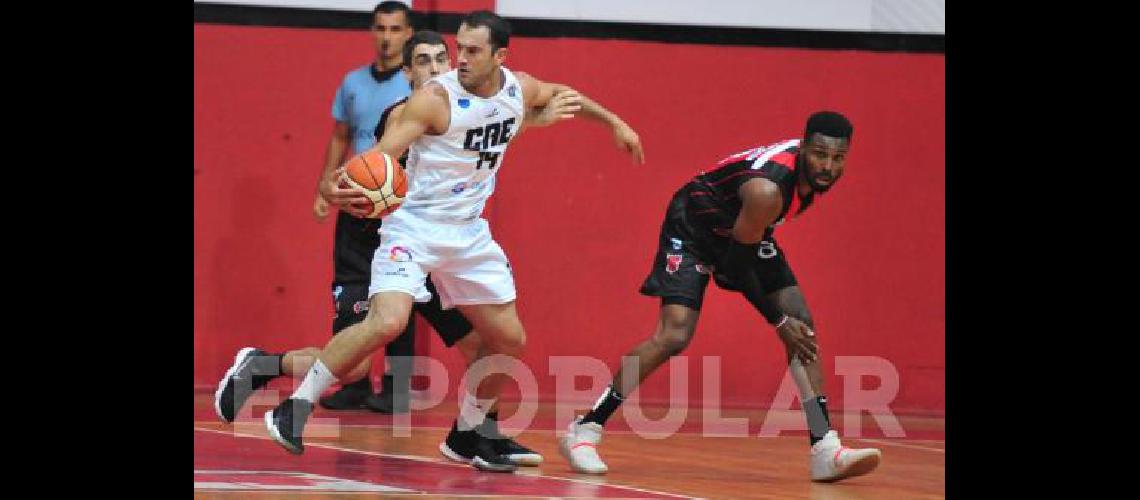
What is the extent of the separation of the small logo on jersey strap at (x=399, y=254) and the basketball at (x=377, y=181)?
1.62 feet

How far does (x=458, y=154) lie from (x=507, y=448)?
4.78 feet

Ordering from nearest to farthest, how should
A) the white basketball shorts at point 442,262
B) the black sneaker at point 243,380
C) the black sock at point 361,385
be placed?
the white basketball shorts at point 442,262
the black sneaker at point 243,380
the black sock at point 361,385

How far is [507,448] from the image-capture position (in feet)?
26.6

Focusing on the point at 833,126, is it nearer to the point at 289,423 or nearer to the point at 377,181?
the point at 377,181

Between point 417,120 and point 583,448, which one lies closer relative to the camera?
point 417,120

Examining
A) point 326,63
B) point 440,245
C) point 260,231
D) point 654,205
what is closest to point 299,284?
point 260,231

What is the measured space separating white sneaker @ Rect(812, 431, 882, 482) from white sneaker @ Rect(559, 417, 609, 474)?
39.4 inches

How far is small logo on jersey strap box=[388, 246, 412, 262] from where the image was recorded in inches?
294

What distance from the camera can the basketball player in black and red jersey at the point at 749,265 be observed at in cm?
792

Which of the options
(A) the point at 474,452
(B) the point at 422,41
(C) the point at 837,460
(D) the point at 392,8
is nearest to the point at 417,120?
(B) the point at 422,41

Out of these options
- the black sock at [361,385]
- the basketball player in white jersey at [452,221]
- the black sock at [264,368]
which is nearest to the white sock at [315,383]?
the basketball player in white jersey at [452,221]

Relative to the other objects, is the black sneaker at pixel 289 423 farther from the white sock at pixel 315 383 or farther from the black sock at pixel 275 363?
the black sock at pixel 275 363

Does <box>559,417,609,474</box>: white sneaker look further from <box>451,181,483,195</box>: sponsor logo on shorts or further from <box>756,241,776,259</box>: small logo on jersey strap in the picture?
<box>451,181,483,195</box>: sponsor logo on shorts

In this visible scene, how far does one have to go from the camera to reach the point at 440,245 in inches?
300
